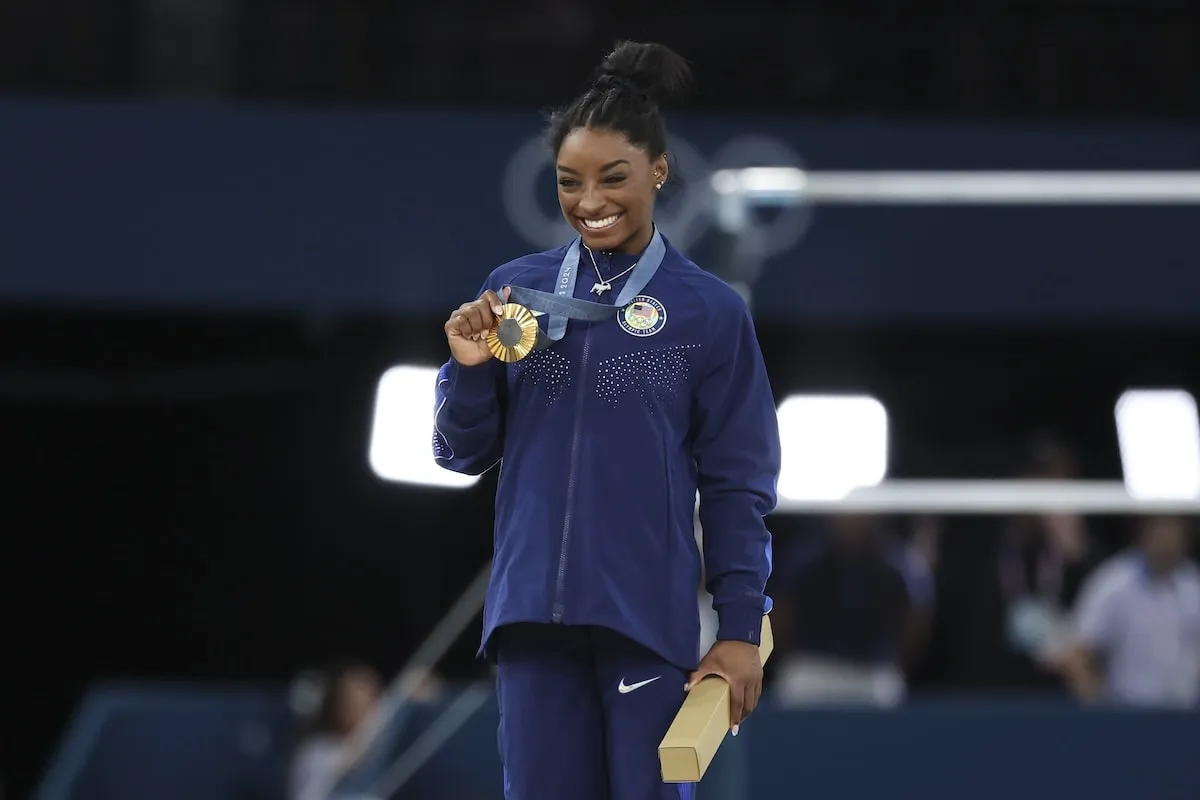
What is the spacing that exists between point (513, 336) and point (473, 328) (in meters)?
0.05

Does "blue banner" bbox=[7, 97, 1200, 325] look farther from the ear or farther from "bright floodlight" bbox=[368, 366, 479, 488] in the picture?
the ear

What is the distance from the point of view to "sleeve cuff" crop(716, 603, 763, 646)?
1.75 m

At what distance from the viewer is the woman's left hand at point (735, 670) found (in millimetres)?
1734

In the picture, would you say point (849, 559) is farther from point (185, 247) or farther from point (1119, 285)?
point (185, 247)

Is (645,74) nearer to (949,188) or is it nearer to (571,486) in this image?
(571,486)

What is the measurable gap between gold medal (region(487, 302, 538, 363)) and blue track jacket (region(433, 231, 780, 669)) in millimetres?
63

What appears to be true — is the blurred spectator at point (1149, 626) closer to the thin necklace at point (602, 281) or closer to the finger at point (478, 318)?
the thin necklace at point (602, 281)

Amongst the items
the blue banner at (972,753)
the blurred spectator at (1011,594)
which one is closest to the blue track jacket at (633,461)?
the blue banner at (972,753)

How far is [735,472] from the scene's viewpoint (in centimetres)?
178

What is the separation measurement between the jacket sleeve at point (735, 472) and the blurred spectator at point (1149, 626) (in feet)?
10.3

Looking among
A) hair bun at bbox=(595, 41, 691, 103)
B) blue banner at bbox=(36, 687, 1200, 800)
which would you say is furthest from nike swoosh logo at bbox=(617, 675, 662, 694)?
blue banner at bbox=(36, 687, 1200, 800)

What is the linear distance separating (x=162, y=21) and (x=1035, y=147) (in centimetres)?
329

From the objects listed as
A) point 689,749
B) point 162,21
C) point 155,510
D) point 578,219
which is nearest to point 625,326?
point 578,219

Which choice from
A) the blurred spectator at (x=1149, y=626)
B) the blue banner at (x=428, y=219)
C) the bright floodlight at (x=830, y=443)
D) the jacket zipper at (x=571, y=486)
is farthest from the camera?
the blue banner at (x=428, y=219)
